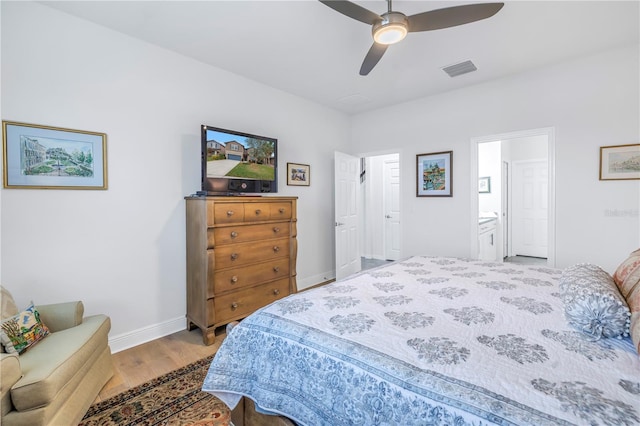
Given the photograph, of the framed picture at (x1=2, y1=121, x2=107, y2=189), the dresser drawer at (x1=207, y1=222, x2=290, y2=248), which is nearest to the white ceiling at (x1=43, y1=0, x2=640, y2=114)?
the framed picture at (x1=2, y1=121, x2=107, y2=189)

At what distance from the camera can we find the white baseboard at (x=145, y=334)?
256cm

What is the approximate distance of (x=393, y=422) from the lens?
92 centimetres

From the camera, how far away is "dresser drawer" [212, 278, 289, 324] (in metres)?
2.73

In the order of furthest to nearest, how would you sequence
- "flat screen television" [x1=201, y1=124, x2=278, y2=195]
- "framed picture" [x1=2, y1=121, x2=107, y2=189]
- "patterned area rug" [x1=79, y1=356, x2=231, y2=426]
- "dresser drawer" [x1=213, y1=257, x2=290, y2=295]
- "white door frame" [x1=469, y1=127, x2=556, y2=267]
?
1. "white door frame" [x1=469, y1=127, x2=556, y2=267]
2. "flat screen television" [x1=201, y1=124, x2=278, y2=195]
3. "dresser drawer" [x1=213, y1=257, x2=290, y2=295]
4. "framed picture" [x1=2, y1=121, x2=107, y2=189]
5. "patterned area rug" [x1=79, y1=356, x2=231, y2=426]

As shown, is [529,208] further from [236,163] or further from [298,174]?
[236,163]

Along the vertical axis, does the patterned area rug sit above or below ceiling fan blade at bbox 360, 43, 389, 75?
below

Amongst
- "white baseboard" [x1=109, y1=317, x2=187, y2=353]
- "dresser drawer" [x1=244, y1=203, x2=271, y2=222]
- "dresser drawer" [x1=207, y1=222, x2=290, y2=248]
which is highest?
"dresser drawer" [x1=244, y1=203, x2=271, y2=222]

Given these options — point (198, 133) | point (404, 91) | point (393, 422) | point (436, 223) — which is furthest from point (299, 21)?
point (436, 223)

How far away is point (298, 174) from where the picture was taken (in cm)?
420

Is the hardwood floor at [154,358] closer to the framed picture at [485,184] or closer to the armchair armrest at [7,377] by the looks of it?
the armchair armrest at [7,377]

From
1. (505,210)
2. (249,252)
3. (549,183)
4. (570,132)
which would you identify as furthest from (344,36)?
(505,210)

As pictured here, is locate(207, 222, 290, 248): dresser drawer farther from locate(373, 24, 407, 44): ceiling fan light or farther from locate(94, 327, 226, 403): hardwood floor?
locate(373, 24, 407, 44): ceiling fan light

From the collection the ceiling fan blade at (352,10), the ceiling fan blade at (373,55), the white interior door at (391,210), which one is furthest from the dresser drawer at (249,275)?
the white interior door at (391,210)

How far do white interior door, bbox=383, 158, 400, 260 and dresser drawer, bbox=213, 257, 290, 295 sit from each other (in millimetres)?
3466
